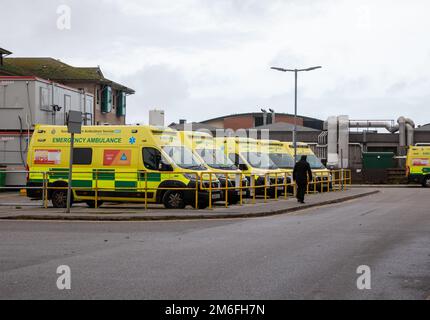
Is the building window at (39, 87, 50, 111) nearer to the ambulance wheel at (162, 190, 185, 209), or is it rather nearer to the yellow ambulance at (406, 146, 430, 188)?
the ambulance wheel at (162, 190, 185, 209)

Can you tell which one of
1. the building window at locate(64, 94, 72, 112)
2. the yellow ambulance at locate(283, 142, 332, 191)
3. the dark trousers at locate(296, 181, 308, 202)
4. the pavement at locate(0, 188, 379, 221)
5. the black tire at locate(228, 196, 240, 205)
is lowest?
the pavement at locate(0, 188, 379, 221)

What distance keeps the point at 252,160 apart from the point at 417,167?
19360 millimetres

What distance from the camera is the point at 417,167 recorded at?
45.2 m

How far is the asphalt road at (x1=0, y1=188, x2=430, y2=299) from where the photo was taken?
8.49 metres

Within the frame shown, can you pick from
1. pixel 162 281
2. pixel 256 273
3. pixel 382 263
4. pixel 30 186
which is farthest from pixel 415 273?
pixel 30 186

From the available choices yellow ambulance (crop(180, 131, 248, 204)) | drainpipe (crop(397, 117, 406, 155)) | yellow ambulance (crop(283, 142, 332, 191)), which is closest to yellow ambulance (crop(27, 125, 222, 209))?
yellow ambulance (crop(180, 131, 248, 204))

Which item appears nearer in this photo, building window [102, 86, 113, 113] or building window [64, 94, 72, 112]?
building window [64, 94, 72, 112]

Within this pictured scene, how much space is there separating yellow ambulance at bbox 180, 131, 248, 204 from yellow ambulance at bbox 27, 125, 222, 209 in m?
0.84

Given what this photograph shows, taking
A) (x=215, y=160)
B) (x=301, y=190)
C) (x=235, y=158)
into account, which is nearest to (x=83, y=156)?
(x=215, y=160)

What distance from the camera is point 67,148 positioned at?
23188 millimetres

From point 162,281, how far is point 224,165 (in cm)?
1555

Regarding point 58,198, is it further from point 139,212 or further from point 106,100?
point 106,100

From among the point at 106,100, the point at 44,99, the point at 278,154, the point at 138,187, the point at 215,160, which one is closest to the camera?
the point at 138,187
